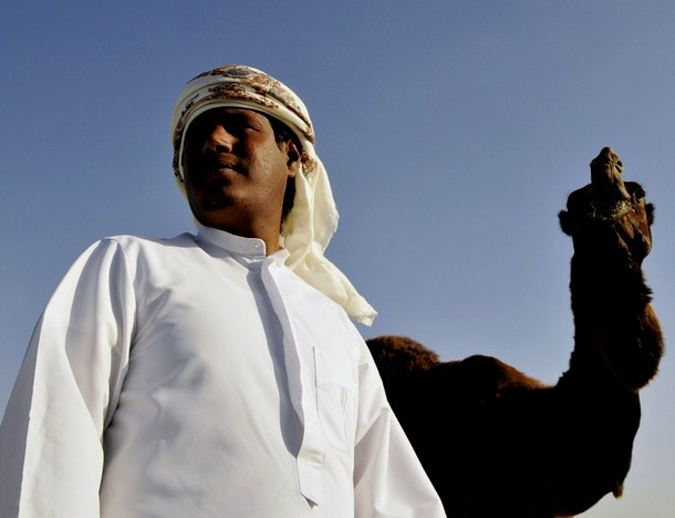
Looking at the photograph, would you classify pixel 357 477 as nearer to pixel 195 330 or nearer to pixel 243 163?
pixel 195 330

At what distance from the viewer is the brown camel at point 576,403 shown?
210 inches

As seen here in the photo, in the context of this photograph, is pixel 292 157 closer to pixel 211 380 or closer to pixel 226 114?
pixel 226 114

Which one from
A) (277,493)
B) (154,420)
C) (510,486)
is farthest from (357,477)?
(510,486)

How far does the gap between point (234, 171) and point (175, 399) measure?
72 centimetres

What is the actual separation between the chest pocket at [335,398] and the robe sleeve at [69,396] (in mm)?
429

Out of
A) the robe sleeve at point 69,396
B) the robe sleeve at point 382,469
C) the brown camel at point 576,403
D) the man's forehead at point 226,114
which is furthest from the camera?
the brown camel at point 576,403

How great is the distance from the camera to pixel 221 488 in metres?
1.54

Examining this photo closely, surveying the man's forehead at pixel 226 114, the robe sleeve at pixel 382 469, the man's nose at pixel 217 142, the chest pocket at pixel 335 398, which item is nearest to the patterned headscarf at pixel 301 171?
the man's forehead at pixel 226 114

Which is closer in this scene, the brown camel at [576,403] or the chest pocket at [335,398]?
the chest pocket at [335,398]

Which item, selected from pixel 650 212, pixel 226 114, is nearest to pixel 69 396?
pixel 226 114

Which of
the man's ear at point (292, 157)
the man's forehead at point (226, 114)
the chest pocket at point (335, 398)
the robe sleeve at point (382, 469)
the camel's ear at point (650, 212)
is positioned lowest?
the robe sleeve at point (382, 469)

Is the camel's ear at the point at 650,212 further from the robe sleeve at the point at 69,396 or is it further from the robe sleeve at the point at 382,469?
the robe sleeve at the point at 69,396

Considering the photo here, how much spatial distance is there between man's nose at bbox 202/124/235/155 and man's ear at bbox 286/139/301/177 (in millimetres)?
269

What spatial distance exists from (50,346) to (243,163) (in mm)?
798
